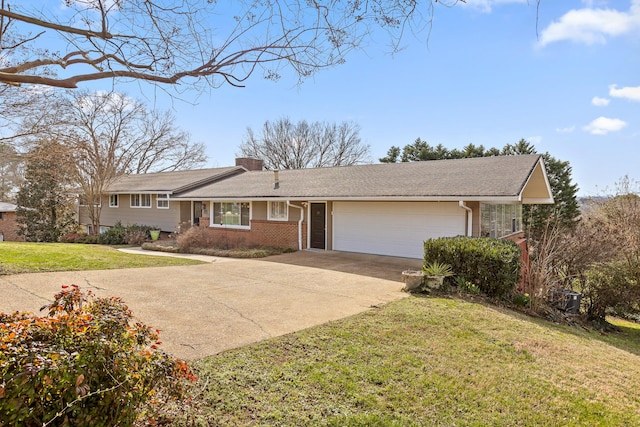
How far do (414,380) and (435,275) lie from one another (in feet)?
16.1

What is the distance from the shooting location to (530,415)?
12.3 ft

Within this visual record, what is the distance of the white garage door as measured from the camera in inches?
519

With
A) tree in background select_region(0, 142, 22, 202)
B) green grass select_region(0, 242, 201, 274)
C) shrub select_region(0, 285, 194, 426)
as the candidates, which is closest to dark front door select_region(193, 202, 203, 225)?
green grass select_region(0, 242, 201, 274)

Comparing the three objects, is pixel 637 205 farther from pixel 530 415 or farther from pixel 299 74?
pixel 299 74

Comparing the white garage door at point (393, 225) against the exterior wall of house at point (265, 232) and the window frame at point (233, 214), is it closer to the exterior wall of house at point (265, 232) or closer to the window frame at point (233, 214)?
the exterior wall of house at point (265, 232)

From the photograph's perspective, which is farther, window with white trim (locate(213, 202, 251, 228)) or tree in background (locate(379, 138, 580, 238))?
tree in background (locate(379, 138, 580, 238))

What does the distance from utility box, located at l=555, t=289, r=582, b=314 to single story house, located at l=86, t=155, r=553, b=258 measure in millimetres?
2774

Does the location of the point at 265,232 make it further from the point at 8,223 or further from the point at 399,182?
the point at 8,223

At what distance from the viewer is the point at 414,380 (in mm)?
4230

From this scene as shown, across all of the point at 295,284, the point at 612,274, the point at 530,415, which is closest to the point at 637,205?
the point at 612,274

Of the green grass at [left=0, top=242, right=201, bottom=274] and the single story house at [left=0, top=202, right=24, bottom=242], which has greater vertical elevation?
the single story house at [left=0, top=202, right=24, bottom=242]

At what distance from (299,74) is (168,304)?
485cm

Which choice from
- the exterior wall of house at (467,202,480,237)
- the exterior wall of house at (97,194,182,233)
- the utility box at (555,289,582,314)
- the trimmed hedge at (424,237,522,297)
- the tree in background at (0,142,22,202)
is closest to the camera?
the trimmed hedge at (424,237,522,297)

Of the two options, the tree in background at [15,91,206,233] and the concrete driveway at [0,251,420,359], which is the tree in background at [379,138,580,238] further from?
the tree in background at [15,91,206,233]
